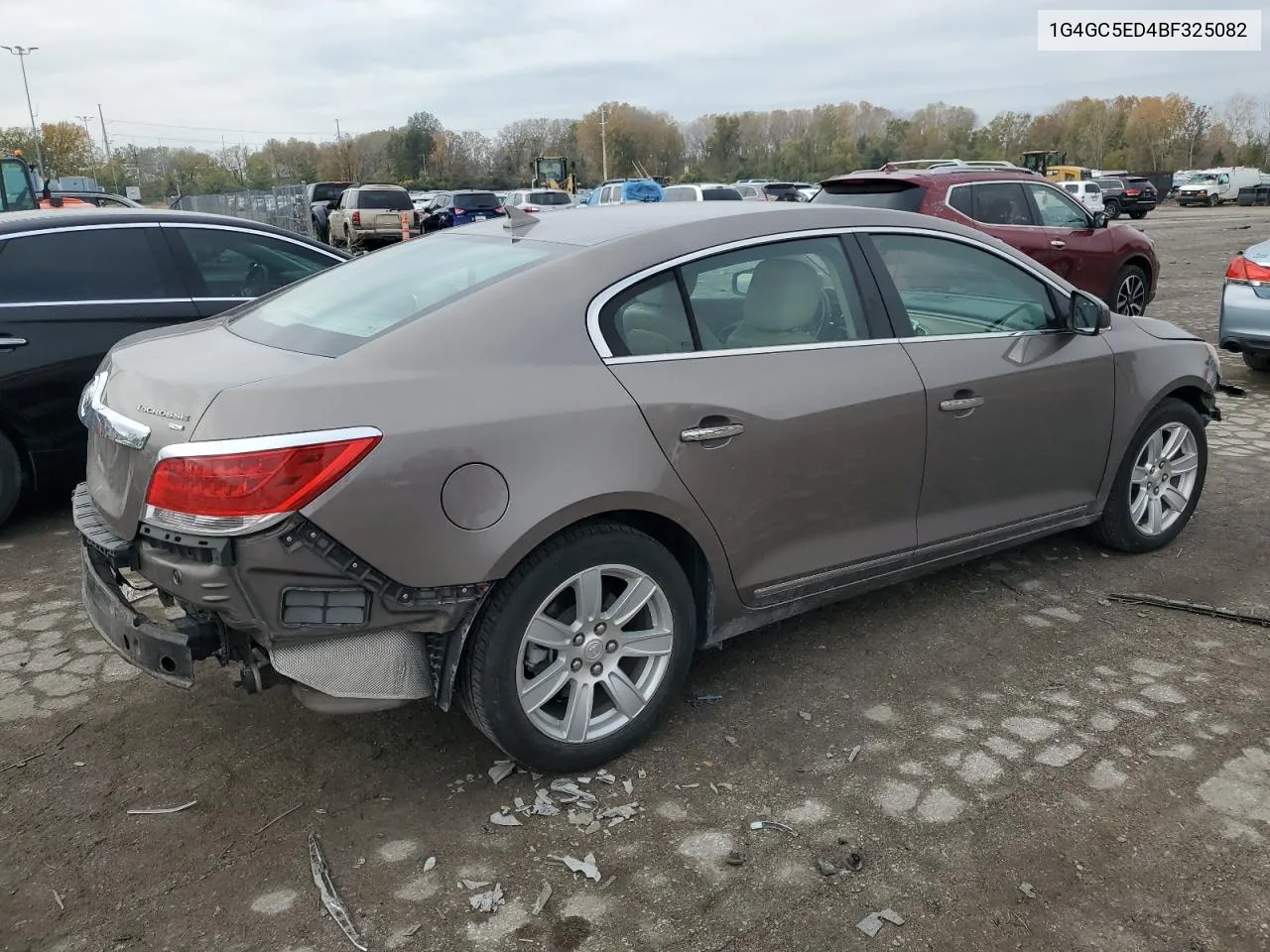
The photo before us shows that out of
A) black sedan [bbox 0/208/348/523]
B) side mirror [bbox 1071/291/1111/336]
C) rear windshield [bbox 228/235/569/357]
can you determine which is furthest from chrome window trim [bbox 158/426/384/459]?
black sedan [bbox 0/208/348/523]

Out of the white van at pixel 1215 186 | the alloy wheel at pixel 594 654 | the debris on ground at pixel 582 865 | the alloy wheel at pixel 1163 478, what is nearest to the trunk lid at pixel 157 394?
the alloy wheel at pixel 594 654

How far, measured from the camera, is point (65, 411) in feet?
17.3

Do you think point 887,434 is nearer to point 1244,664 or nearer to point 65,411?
point 1244,664

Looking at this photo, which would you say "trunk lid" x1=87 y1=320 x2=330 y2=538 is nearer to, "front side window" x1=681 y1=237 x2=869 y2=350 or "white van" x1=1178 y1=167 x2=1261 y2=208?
"front side window" x1=681 y1=237 x2=869 y2=350

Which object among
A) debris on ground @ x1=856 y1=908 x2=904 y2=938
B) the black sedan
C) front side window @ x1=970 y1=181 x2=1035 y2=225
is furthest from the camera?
front side window @ x1=970 y1=181 x2=1035 y2=225

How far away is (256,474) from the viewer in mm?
2535

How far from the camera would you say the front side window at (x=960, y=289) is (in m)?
3.83

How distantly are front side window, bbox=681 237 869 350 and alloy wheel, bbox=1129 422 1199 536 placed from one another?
6.12 feet

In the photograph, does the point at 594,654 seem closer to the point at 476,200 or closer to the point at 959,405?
the point at 959,405

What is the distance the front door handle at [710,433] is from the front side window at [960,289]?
3.21 ft

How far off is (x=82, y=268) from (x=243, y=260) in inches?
34.9

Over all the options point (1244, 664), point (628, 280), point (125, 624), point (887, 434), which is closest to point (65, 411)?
point (125, 624)

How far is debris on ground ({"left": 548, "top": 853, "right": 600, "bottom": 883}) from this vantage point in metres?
2.68

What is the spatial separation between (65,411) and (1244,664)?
17.9ft
